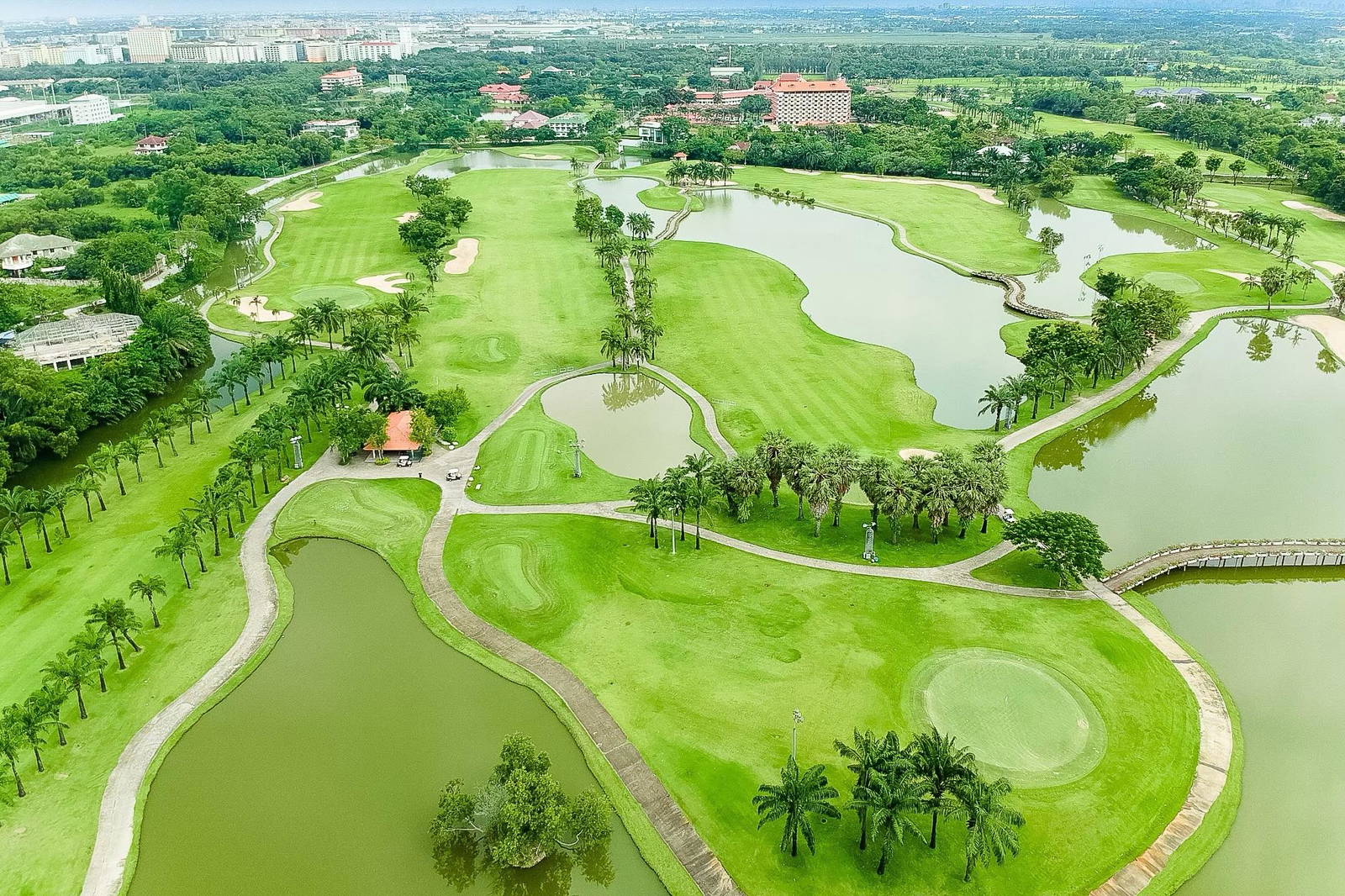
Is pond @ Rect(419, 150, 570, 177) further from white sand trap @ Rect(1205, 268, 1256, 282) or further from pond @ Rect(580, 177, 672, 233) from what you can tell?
white sand trap @ Rect(1205, 268, 1256, 282)

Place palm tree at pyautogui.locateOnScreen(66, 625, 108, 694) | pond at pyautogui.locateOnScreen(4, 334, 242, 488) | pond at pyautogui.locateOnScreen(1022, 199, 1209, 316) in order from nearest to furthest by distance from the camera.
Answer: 1. palm tree at pyautogui.locateOnScreen(66, 625, 108, 694)
2. pond at pyautogui.locateOnScreen(4, 334, 242, 488)
3. pond at pyautogui.locateOnScreen(1022, 199, 1209, 316)

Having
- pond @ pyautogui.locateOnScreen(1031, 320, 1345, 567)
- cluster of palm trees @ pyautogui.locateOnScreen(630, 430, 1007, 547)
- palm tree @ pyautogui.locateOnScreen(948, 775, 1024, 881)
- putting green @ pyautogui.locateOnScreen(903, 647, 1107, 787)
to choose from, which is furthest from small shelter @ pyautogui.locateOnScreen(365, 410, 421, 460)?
palm tree @ pyautogui.locateOnScreen(948, 775, 1024, 881)

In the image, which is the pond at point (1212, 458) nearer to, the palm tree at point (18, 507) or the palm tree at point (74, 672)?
the palm tree at point (74, 672)

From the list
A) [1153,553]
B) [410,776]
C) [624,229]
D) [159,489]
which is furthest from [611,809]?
[624,229]

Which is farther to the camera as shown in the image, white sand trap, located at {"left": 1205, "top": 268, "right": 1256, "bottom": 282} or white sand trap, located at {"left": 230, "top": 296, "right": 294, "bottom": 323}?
white sand trap, located at {"left": 1205, "top": 268, "right": 1256, "bottom": 282}

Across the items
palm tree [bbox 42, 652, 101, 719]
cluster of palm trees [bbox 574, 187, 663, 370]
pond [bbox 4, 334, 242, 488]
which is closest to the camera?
palm tree [bbox 42, 652, 101, 719]

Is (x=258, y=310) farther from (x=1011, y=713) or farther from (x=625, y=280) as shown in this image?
(x=1011, y=713)
